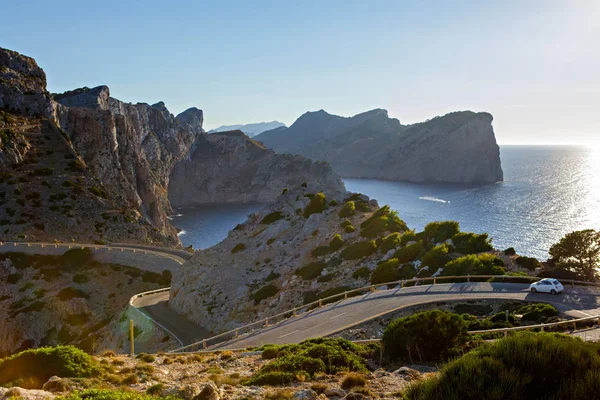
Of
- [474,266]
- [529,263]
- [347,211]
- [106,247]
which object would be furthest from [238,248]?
[106,247]

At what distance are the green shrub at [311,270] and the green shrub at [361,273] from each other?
2971mm

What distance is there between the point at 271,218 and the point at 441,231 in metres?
17.8

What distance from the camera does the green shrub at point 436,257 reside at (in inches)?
1211

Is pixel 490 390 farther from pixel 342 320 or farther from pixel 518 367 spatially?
pixel 342 320

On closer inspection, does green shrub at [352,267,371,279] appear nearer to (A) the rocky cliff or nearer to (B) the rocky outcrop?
(B) the rocky outcrop

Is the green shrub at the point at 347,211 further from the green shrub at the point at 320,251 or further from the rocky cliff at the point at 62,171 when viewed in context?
the rocky cliff at the point at 62,171

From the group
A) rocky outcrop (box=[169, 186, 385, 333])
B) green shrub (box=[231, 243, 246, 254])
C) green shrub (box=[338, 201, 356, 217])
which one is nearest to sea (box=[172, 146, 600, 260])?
green shrub (box=[338, 201, 356, 217])

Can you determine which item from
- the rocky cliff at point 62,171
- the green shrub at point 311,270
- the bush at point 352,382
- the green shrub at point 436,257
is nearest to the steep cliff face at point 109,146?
the rocky cliff at point 62,171

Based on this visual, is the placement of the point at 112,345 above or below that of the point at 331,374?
below

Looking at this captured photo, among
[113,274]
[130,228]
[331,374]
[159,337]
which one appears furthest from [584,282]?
[130,228]

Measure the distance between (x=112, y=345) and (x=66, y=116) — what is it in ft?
236

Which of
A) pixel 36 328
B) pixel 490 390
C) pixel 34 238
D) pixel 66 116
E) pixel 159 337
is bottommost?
pixel 36 328

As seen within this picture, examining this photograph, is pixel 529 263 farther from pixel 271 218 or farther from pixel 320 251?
pixel 271 218

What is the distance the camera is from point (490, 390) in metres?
7.40
